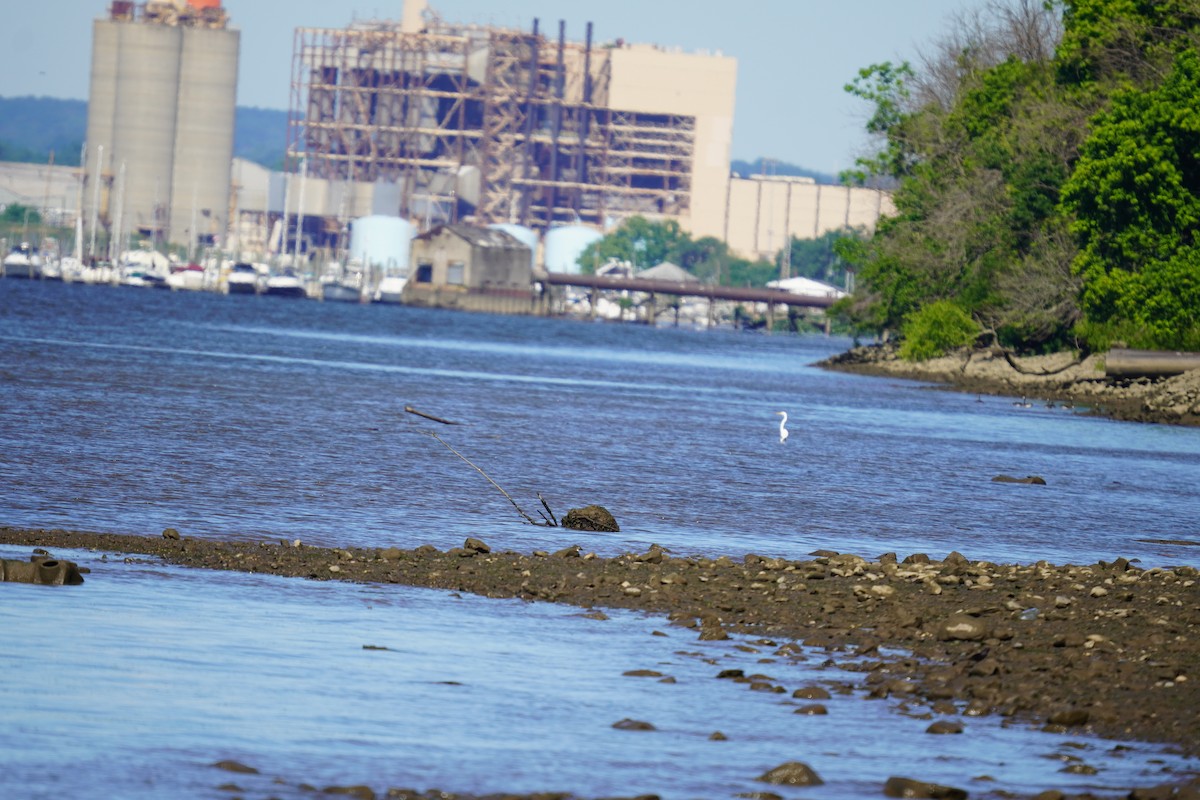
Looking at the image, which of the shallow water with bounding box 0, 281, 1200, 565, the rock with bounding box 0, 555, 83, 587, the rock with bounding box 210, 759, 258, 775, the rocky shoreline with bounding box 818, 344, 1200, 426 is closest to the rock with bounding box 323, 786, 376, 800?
the rock with bounding box 210, 759, 258, 775

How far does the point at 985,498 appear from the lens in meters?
30.0

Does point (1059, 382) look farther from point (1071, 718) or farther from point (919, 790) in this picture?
point (919, 790)

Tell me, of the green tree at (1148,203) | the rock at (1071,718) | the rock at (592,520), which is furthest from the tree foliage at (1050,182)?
the rock at (1071,718)

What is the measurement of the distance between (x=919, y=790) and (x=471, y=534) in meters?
11.9

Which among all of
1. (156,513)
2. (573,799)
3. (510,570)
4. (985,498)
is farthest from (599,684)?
(985,498)

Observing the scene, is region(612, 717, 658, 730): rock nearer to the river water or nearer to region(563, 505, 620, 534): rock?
the river water

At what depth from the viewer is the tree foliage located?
5759 centimetres

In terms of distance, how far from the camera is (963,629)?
15.2 m

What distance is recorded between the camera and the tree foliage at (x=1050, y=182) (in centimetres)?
5759

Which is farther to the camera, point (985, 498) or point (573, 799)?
point (985, 498)

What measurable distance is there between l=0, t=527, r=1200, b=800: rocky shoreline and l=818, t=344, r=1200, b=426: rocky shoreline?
35957 millimetres

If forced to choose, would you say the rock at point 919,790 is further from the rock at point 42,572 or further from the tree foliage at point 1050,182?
the tree foliage at point 1050,182

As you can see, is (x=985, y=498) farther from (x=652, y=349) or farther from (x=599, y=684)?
(x=652, y=349)

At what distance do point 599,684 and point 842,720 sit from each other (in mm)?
1855
